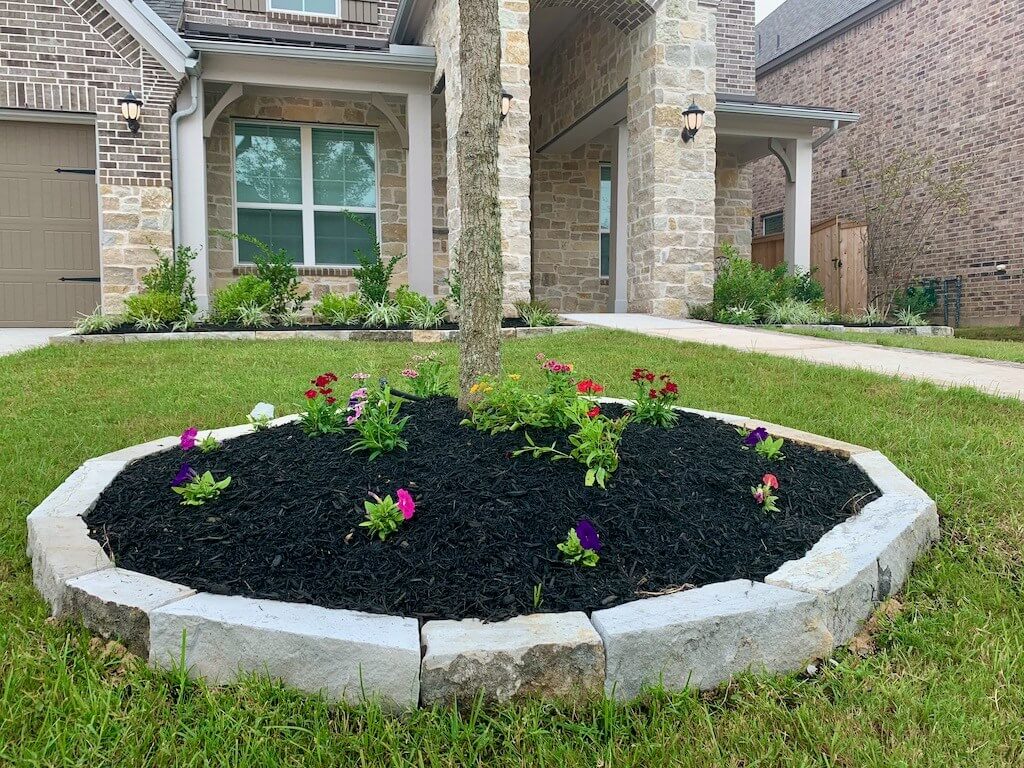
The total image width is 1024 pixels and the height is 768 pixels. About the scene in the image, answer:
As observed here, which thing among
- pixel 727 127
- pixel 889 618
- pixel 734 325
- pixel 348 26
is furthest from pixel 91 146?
pixel 889 618

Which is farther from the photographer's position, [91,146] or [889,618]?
[91,146]

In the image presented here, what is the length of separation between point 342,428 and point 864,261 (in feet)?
39.7

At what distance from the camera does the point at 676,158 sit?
8969mm

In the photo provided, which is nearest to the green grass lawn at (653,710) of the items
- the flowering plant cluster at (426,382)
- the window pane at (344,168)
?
the flowering plant cluster at (426,382)

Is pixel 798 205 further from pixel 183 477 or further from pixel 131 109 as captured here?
pixel 183 477

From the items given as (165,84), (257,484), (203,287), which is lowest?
(257,484)

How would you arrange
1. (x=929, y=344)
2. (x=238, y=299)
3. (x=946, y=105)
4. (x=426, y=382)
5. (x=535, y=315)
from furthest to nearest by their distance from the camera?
(x=946, y=105), (x=535, y=315), (x=238, y=299), (x=929, y=344), (x=426, y=382)

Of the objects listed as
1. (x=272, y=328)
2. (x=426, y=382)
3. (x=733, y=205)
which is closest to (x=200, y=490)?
(x=426, y=382)

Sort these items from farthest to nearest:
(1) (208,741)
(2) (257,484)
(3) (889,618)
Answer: (2) (257,484)
(3) (889,618)
(1) (208,741)

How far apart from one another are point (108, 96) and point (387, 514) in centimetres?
845

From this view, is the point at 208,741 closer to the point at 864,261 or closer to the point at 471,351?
the point at 471,351

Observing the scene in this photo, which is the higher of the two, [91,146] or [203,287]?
[91,146]

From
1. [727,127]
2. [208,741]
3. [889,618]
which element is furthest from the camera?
[727,127]

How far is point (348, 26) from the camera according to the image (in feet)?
36.2
